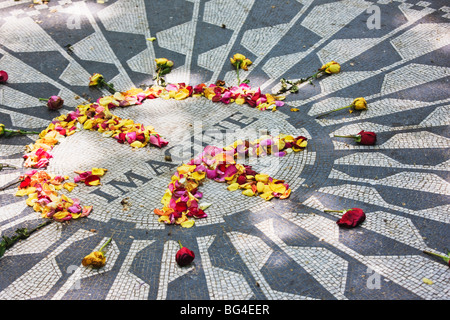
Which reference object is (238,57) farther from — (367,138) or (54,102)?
(54,102)

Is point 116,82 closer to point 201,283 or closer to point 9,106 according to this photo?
point 9,106

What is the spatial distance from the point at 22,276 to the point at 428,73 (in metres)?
7.72

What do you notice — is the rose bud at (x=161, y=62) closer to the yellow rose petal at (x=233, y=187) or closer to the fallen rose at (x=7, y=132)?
the fallen rose at (x=7, y=132)

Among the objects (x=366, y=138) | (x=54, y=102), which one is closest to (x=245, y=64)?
(x=366, y=138)

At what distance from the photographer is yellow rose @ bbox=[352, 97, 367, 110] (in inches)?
275

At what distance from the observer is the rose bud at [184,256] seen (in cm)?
441

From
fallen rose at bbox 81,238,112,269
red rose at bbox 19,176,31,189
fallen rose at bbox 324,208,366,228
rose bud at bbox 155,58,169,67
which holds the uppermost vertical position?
rose bud at bbox 155,58,169,67

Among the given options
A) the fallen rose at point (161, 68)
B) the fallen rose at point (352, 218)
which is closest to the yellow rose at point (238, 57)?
the fallen rose at point (161, 68)

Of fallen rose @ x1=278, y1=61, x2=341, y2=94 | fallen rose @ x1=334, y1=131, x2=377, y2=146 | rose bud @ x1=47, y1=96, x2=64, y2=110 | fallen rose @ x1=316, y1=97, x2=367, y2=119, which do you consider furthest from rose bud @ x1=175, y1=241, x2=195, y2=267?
rose bud @ x1=47, y1=96, x2=64, y2=110

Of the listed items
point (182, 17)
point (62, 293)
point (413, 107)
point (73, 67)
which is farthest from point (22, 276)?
point (182, 17)

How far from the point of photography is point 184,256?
4.41m

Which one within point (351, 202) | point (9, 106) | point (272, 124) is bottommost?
point (351, 202)

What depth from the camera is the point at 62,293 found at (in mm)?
4246

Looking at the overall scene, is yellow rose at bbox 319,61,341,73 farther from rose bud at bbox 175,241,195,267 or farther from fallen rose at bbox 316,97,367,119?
rose bud at bbox 175,241,195,267
